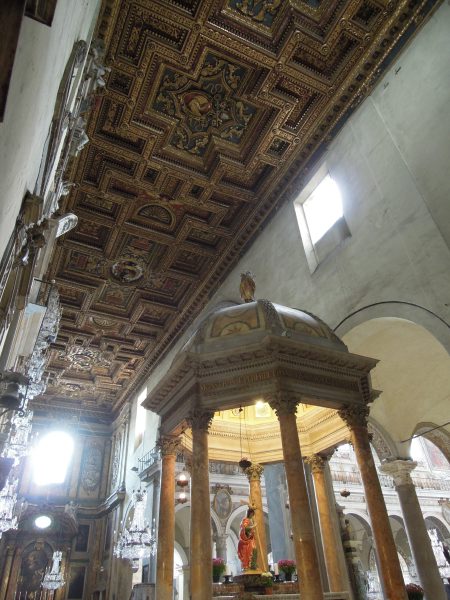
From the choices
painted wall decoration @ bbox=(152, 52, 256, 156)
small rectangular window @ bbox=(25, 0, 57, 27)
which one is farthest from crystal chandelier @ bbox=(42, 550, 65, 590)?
small rectangular window @ bbox=(25, 0, 57, 27)

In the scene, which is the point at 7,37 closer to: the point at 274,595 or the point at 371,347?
the point at 274,595

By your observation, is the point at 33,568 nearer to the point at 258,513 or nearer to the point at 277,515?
the point at 277,515

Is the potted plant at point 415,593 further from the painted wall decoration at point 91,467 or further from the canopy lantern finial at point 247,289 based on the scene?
the painted wall decoration at point 91,467

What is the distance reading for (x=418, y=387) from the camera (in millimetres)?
8664

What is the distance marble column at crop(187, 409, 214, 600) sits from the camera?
457 centimetres

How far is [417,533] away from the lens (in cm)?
779

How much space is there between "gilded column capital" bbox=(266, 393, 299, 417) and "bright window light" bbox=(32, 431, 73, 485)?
16.6 m

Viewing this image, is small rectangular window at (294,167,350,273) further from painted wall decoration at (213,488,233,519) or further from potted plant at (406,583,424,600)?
painted wall decoration at (213,488,233,519)

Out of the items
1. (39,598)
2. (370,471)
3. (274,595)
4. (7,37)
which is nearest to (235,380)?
(370,471)

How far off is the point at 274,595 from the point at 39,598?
15.3 metres

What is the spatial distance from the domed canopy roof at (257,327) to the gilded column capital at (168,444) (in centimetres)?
130

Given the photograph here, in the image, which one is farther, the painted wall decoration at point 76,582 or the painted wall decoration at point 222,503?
the painted wall decoration at point 76,582

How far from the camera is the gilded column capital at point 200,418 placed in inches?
209

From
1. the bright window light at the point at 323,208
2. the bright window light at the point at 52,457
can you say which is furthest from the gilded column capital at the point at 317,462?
the bright window light at the point at 52,457
